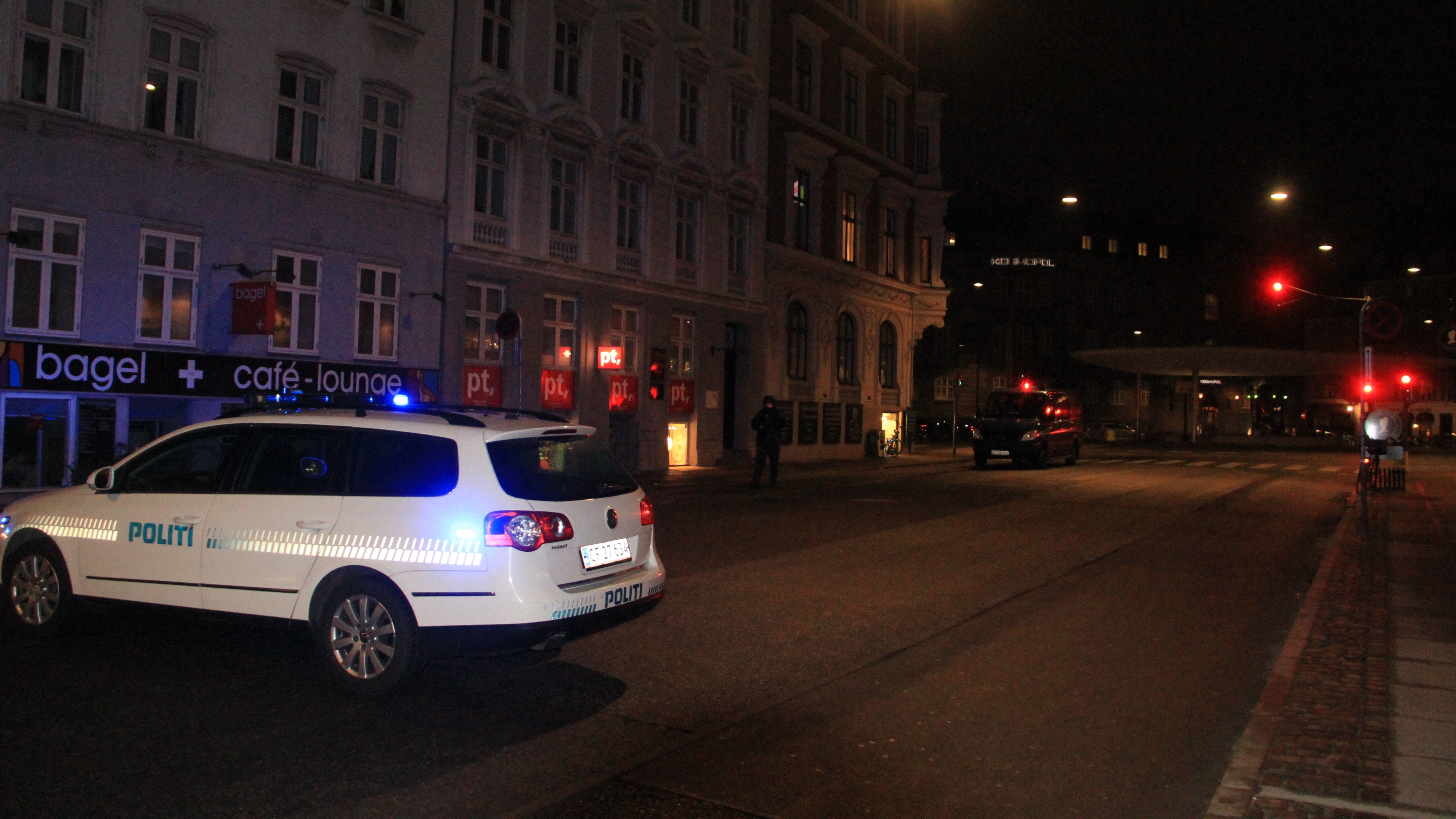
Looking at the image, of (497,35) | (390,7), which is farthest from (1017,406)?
(390,7)

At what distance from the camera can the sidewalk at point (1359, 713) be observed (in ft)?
15.5

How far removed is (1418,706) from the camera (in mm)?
6184

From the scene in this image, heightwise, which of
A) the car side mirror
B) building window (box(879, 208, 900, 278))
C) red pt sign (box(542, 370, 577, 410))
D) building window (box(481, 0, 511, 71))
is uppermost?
building window (box(481, 0, 511, 71))

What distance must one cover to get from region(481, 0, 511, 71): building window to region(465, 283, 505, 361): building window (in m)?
4.90

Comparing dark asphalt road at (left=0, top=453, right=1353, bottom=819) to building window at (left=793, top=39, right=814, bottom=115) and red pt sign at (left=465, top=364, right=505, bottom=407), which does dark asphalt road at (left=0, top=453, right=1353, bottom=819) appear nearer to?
red pt sign at (left=465, top=364, right=505, bottom=407)

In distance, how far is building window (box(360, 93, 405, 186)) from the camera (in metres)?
20.9

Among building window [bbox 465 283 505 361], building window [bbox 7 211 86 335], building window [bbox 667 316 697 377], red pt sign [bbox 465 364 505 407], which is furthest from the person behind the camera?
building window [bbox 667 316 697 377]

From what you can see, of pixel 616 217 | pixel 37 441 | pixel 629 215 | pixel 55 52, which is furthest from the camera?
pixel 629 215

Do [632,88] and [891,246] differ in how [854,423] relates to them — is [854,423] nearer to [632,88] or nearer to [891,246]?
[891,246]

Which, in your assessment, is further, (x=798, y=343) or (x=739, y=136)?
(x=798, y=343)

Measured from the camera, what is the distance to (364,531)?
20.4ft

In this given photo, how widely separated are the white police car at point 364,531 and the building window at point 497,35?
18007 millimetres

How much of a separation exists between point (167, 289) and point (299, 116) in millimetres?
4131

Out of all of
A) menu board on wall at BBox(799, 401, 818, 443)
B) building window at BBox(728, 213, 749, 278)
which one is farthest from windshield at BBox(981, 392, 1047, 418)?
building window at BBox(728, 213, 749, 278)
